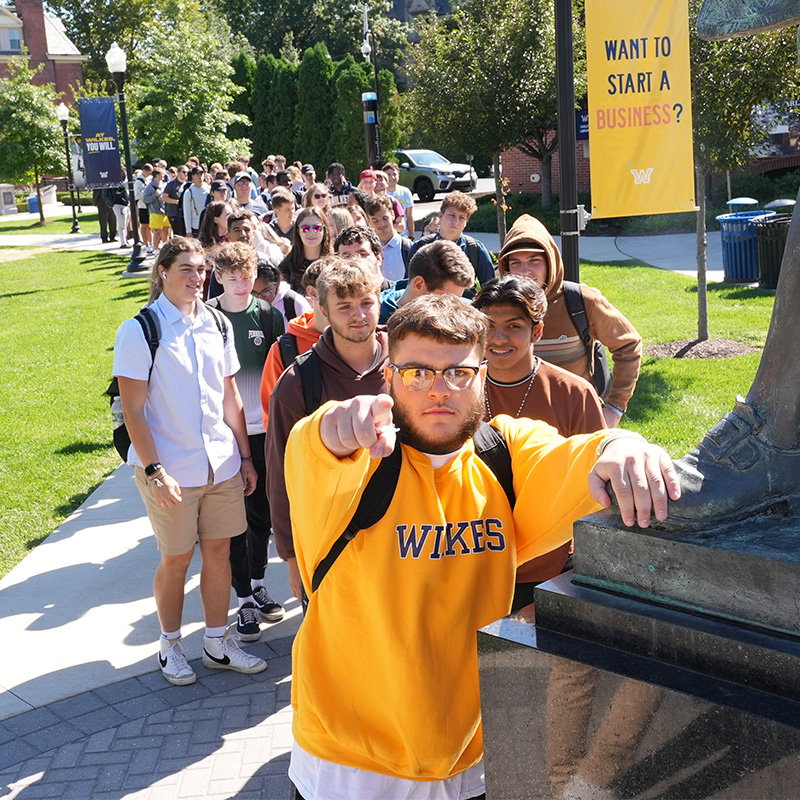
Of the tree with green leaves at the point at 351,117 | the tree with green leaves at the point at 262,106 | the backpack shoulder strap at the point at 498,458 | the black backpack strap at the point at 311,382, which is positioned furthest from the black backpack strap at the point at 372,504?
the tree with green leaves at the point at 262,106

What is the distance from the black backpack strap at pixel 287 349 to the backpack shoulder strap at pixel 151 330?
58 centimetres

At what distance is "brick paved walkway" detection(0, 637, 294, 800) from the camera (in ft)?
13.3

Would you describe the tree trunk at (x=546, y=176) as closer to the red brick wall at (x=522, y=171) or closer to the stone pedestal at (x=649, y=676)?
the red brick wall at (x=522, y=171)

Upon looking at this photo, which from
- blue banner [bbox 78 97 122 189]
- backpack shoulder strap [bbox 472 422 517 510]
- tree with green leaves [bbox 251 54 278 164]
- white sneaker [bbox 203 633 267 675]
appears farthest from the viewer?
tree with green leaves [bbox 251 54 278 164]

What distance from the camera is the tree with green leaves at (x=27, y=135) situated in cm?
3609

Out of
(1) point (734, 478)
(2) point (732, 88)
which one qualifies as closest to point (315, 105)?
(2) point (732, 88)

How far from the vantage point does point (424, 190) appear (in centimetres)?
3447

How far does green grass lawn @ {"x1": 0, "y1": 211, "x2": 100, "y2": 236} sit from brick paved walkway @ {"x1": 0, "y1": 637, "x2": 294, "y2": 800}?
32.1m

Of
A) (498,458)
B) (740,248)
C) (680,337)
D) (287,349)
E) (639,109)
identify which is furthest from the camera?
(740,248)

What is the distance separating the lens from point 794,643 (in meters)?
1.87

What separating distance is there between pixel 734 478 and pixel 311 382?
82.1 inches

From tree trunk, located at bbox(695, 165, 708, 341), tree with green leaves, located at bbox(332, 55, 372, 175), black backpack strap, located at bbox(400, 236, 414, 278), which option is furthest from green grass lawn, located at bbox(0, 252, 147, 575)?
tree with green leaves, located at bbox(332, 55, 372, 175)

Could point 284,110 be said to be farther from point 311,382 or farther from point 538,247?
point 311,382

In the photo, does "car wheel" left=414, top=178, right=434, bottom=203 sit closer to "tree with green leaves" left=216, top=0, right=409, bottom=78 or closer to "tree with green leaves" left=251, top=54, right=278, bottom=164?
"tree with green leaves" left=251, top=54, right=278, bottom=164
